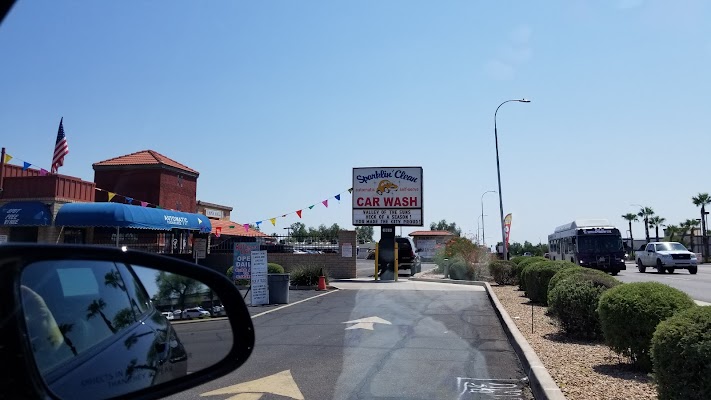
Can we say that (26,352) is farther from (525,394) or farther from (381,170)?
(381,170)

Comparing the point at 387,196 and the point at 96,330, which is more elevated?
the point at 387,196

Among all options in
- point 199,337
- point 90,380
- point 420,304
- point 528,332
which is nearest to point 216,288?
point 199,337

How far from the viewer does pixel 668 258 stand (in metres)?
34.5

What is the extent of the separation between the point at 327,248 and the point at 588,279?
2094 centimetres

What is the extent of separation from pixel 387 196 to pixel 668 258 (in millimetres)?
18150

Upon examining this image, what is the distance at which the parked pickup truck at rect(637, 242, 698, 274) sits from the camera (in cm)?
3428

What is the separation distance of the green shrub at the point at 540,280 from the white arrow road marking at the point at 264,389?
9.20 meters

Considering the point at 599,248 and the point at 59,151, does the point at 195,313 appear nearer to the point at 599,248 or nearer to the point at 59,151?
the point at 59,151

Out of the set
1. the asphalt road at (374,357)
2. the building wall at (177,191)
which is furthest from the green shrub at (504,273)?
the building wall at (177,191)

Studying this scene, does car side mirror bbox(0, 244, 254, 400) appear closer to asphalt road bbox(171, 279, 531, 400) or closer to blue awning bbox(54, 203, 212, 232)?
asphalt road bbox(171, 279, 531, 400)

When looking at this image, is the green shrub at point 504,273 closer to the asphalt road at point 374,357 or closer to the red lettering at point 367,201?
the red lettering at point 367,201

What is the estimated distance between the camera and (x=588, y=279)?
34.1 feet

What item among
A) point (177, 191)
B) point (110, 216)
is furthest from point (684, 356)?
point (177, 191)

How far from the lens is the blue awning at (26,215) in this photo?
75.0ft
